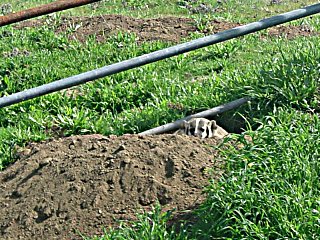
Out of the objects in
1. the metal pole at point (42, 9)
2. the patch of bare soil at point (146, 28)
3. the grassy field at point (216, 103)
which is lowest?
the patch of bare soil at point (146, 28)

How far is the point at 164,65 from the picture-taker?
24.6 feet

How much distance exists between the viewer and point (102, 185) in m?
5.04

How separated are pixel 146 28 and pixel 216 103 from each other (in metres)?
2.83

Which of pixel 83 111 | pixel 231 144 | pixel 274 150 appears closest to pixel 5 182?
pixel 83 111

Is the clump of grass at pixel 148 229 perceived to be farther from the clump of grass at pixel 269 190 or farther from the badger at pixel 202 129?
the badger at pixel 202 129

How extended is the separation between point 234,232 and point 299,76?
212cm

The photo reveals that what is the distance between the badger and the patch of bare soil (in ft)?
8.65

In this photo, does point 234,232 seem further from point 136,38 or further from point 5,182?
point 136,38

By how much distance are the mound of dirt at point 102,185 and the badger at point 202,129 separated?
0.66 ft

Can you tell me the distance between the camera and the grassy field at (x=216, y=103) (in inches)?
165

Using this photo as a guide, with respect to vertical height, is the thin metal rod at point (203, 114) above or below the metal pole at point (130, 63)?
below

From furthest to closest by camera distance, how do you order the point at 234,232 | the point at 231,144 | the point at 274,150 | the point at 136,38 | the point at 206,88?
the point at 136,38 → the point at 206,88 → the point at 231,144 → the point at 274,150 → the point at 234,232

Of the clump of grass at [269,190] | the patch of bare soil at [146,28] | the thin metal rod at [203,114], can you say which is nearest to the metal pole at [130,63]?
the thin metal rod at [203,114]

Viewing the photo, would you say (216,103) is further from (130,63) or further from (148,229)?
(148,229)
